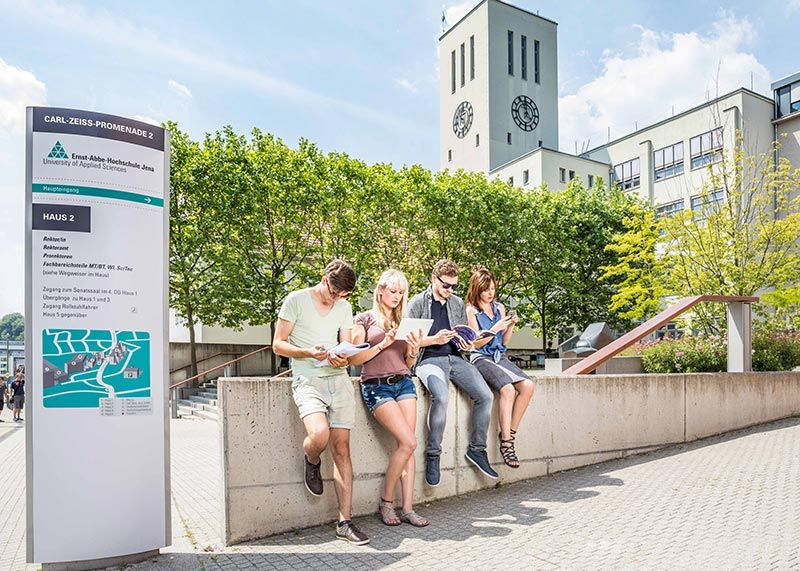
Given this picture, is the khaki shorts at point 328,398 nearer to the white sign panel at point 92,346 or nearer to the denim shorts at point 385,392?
the denim shorts at point 385,392

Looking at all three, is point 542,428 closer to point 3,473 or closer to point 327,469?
point 327,469

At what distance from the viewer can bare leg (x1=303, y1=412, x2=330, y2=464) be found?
4668 mm

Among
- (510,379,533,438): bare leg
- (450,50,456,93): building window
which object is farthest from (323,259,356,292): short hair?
(450,50,456,93): building window

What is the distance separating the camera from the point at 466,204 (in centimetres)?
2645

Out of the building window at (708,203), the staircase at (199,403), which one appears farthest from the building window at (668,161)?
the staircase at (199,403)

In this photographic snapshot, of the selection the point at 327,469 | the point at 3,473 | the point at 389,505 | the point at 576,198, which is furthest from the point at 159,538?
the point at 576,198

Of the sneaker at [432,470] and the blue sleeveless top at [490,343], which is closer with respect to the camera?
the sneaker at [432,470]

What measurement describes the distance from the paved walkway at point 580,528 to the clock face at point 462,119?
50927mm

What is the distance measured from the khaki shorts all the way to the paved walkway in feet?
2.98

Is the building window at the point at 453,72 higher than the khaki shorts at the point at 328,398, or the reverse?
the building window at the point at 453,72

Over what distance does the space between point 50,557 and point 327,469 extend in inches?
78.2

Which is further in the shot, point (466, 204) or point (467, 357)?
point (466, 204)

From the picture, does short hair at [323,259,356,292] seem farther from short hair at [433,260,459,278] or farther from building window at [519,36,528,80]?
building window at [519,36,528,80]

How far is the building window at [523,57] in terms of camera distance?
183 ft
